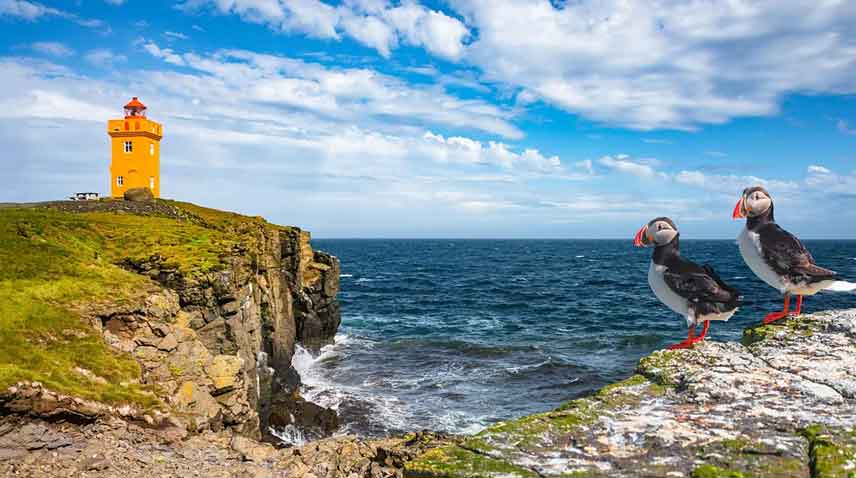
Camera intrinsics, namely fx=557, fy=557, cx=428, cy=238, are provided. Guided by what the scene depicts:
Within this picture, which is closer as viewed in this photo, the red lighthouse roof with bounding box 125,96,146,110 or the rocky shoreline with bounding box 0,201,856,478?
the rocky shoreline with bounding box 0,201,856,478

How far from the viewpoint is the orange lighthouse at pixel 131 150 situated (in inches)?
1719

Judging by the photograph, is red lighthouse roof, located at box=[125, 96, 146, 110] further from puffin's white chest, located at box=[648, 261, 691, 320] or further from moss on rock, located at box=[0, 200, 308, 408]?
puffin's white chest, located at box=[648, 261, 691, 320]

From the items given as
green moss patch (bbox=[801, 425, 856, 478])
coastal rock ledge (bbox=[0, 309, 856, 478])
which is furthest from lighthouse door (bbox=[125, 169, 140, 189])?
green moss patch (bbox=[801, 425, 856, 478])

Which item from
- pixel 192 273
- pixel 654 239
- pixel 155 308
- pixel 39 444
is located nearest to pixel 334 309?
pixel 192 273

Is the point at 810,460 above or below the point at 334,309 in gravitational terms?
above

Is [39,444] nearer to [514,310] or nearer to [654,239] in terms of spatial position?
[654,239]

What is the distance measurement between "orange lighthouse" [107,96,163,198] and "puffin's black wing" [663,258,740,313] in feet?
145

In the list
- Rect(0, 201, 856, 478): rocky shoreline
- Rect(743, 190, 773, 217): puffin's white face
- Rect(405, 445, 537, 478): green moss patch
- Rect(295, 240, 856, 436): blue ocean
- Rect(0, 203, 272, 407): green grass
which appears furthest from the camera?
Rect(295, 240, 856, 436): blue ocean

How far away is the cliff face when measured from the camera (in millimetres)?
12859

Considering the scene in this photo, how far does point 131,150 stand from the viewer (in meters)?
44.1

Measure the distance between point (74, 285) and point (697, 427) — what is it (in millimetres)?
15408

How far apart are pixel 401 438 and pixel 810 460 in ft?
46.9

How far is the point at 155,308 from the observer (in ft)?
50.3

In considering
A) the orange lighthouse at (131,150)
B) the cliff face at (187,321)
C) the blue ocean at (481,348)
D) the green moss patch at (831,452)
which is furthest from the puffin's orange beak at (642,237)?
the orange lighthouse at (131,150)
